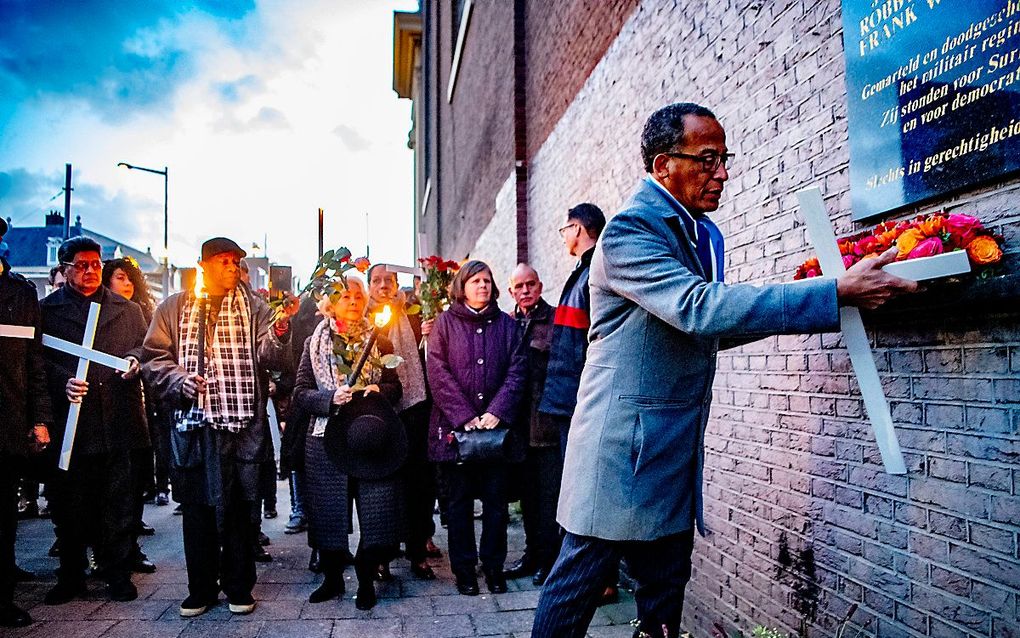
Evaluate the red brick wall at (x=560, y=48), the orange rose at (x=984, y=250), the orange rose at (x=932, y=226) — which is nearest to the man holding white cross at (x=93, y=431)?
the red brick wall at (x=560, y=48)

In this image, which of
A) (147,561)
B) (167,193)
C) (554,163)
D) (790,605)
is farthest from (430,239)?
(790,605)

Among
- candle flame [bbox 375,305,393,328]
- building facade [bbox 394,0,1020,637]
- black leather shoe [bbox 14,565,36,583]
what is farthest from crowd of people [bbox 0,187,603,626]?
building facade [bbox 394,0,1020,637]

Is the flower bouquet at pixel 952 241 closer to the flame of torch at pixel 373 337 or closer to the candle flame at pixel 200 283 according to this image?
the flame of torch at pixel 373 337

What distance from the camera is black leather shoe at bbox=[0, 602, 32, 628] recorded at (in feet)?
12.8

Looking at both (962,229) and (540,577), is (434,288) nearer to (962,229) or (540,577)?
(540,577)

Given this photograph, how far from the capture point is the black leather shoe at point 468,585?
455 centimetres

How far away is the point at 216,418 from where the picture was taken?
4.08m

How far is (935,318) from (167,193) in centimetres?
2548

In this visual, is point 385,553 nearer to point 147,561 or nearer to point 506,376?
point 506,376

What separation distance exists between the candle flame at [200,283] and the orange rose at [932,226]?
374 centimetres

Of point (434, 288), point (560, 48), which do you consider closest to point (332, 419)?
point (434, 288)

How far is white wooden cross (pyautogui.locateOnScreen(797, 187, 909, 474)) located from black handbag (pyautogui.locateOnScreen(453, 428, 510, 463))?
289 centimetres

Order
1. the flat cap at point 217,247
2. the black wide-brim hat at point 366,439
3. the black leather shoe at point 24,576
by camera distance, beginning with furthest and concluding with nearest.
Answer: the black leather shoe at point 24,576
the black wide-brim hat at point 366,439
the flat cap at point 217,247

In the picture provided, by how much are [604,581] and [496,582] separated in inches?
98.6
